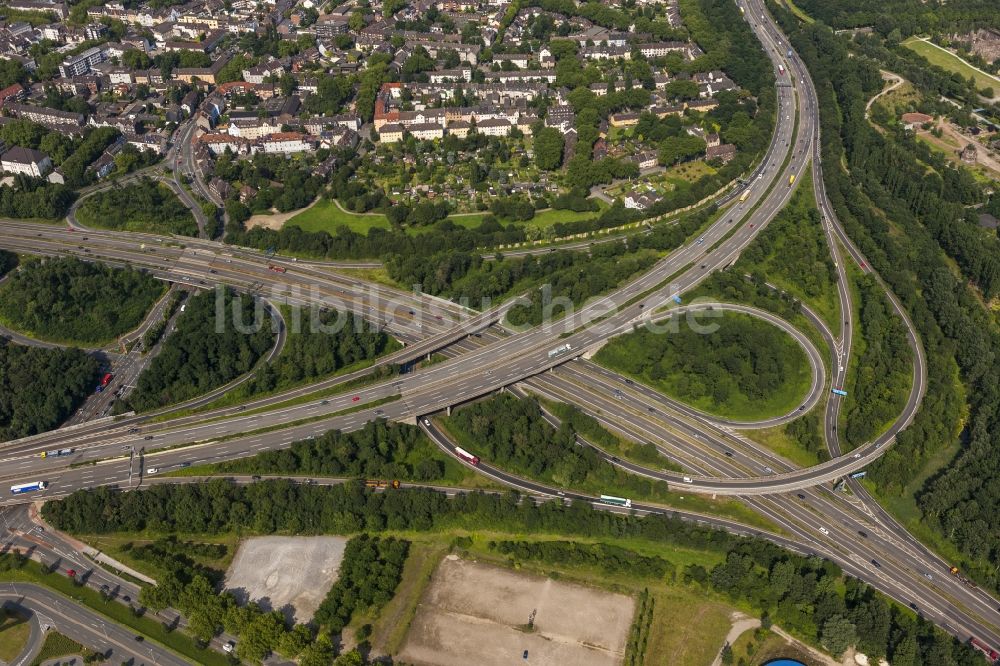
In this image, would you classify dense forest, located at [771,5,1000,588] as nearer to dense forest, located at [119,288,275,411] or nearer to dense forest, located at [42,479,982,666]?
dense forest, located at [42,479,982,666]

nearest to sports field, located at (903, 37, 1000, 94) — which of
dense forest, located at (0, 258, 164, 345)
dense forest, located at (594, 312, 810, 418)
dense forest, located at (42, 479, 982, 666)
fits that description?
dense forest, located at (594, 312, 810, 418)

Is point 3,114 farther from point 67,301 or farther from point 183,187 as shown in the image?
point 67,301

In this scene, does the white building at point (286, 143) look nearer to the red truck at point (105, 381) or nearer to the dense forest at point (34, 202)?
the dense forest at point (34, 202)

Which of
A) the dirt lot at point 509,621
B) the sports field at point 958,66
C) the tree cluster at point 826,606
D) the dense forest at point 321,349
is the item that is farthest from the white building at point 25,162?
the sports field at point 958,66

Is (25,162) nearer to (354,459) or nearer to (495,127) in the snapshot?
(495,127)

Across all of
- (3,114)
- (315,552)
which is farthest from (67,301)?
(3,114)
